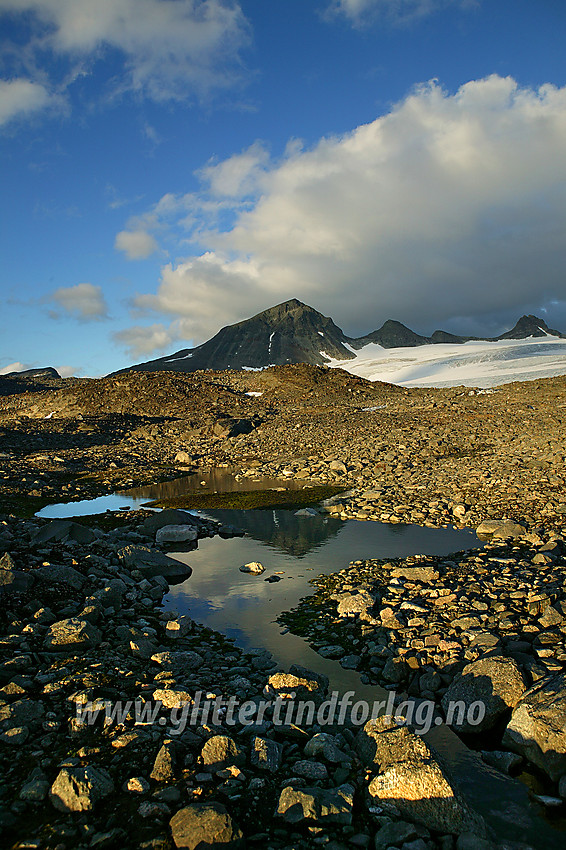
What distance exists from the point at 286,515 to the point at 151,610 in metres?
9.68

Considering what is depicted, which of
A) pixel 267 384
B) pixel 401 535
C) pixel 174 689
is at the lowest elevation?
pixel 401 535

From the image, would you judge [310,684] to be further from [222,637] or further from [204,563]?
[204,563]

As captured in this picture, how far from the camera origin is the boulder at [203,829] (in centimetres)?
445

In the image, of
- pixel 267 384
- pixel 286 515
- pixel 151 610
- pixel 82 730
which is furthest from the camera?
pixel 267 384

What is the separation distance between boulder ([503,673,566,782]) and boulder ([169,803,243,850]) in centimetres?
364

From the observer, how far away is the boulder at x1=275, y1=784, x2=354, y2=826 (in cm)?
492

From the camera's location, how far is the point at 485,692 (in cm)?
692

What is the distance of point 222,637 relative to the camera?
9.55 metres

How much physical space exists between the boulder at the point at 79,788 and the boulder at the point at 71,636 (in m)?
3.12

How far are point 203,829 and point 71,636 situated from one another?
451 cm

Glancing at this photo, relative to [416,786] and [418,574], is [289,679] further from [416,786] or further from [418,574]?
[418,574]

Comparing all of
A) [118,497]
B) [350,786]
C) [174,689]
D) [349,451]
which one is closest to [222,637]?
[174,689]

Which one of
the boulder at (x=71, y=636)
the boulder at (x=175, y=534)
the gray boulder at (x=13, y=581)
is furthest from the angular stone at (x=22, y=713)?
the boulder at (x=175, y=534)

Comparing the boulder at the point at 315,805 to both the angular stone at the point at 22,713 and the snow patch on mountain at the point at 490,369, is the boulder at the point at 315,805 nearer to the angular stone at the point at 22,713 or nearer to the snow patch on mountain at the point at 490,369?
the angular stone at the point at 22,713
